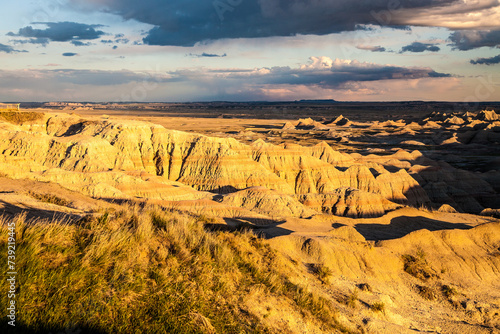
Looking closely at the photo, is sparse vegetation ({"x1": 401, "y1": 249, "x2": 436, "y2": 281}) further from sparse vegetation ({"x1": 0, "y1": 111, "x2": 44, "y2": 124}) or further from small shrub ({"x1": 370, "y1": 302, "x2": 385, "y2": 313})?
sparse vegetation ({"x1": 0, "y1": 111, "x2": 44, "y2": 124})

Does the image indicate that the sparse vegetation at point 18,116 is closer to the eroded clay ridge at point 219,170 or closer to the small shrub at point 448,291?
the eroded clay ridge at point 219,170

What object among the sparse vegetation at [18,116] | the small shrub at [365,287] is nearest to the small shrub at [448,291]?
the small shrub at [365,287]

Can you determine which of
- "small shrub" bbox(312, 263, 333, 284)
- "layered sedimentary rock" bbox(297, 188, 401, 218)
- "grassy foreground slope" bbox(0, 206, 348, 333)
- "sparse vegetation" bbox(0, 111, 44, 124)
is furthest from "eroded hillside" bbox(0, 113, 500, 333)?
"sparse vegetation" bbox(0, 111, 44, 124)

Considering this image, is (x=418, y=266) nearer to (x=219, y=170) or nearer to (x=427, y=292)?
(x=427, y=292)

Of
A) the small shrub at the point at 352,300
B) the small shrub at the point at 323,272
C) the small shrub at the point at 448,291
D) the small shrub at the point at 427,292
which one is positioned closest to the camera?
the small shrub at the point at 352,300

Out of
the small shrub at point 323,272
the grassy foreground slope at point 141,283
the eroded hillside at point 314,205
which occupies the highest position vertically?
the grassy foreground slope at point 141,283

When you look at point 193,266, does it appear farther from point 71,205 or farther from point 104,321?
point 71,205
